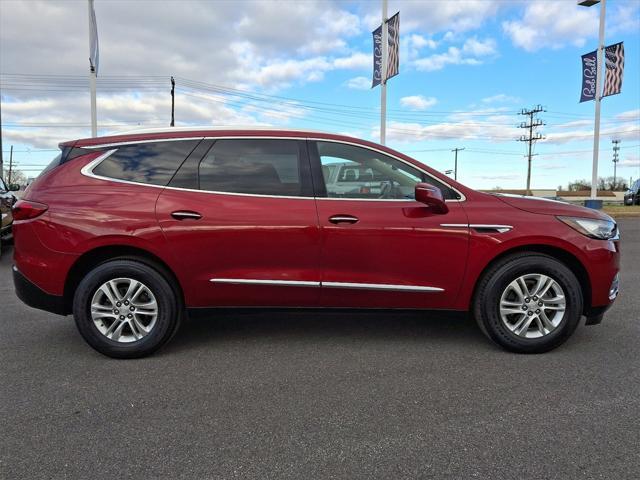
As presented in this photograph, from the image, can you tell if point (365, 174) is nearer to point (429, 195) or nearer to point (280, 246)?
point (429, 195)

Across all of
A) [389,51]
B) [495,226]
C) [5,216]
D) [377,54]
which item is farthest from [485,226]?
[377,54]

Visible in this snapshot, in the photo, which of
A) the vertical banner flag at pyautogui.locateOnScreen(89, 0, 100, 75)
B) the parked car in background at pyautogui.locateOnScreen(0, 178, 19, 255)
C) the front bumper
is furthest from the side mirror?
the vertical banner flag at pyautogui.locateOnScreen(89, 0, 100, 75)

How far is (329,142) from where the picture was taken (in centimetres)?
404

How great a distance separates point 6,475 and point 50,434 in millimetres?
385

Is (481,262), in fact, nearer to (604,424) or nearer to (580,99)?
(604,424)

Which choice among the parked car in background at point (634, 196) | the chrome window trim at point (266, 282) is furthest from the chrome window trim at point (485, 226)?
the parked car in background at point (634, 196)

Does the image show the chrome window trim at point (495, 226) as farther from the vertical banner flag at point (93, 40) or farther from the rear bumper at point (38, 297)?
the vertical banner flag at point (93, 40)

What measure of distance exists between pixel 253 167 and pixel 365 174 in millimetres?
891

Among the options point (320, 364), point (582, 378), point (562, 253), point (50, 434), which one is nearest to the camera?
point (50, 434)

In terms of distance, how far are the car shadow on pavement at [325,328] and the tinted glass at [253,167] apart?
98cm

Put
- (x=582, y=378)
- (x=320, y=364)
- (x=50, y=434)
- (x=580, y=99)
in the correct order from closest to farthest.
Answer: (x=50, y=434)
(x=582, y=378)
(x=320, y=364)
(x=580, y=99)

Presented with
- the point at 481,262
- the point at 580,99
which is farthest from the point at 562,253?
the point at 580,99

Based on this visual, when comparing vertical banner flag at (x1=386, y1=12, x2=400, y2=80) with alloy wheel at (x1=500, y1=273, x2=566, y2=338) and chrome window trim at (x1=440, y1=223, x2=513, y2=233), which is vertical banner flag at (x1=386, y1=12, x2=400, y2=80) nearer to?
chrome window trim at (x1=440, y1=223, x2=513, y2=233)

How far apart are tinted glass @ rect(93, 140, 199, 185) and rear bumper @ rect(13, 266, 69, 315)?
101 cm
